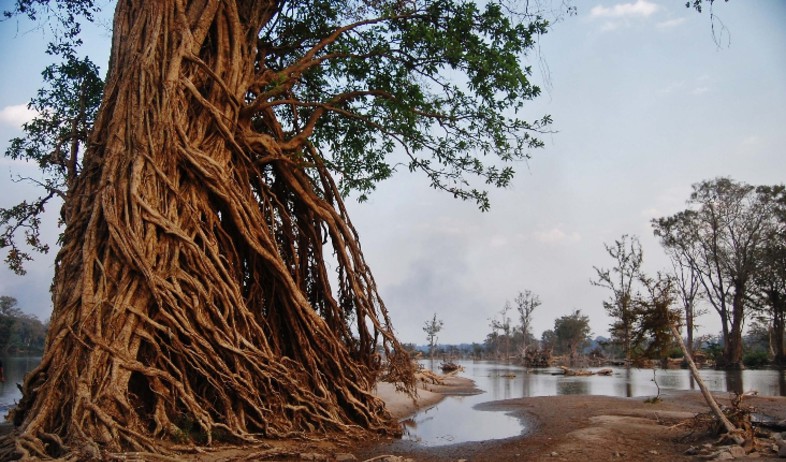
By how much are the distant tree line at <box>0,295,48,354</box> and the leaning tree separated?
157ft

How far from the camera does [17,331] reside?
54.0 meters

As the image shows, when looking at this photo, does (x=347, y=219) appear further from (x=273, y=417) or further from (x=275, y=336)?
(x=273, y=417)

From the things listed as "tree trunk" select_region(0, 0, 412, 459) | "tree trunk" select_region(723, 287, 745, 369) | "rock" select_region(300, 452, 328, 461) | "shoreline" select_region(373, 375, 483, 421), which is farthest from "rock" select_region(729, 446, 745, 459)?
"tree trunk" select_region(723, 287, 745, 369)

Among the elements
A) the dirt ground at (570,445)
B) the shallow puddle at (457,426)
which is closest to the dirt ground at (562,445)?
the dirt ground at (570,445)

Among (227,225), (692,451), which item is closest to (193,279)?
(227,225)

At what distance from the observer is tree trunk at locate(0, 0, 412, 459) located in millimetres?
6293

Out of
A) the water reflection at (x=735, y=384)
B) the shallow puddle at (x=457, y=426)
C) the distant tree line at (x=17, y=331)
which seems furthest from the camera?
the distant tree line at (x=17, y=331)

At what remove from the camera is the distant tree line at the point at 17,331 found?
158 ft

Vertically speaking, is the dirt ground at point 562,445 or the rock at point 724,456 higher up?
the rock at point 724,456

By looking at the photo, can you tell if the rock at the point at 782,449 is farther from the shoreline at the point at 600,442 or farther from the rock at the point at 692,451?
the rock at the point at 692,451

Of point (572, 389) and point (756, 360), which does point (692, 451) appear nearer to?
point (572, 389)

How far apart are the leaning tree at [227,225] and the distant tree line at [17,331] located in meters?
48.0

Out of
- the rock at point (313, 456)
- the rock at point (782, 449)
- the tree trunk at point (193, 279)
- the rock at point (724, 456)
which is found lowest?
the rock at point (313, 456)

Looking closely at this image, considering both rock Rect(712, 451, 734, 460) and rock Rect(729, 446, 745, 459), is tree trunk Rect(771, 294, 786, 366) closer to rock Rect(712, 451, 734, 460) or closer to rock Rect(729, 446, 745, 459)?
rock Rect(729, 446, 745, 459)
